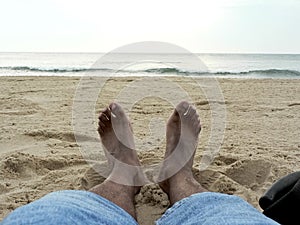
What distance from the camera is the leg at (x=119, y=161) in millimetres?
1199

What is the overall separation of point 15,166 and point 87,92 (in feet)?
7.77

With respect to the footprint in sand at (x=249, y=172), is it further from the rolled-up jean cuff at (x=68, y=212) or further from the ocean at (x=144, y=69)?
the ocean at (x=144, y=69)

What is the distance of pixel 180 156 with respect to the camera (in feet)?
5.31

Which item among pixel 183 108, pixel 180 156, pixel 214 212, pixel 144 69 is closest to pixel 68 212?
pixel 214 212

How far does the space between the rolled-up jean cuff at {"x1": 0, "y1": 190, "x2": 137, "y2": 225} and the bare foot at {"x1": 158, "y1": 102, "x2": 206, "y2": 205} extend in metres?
0.42

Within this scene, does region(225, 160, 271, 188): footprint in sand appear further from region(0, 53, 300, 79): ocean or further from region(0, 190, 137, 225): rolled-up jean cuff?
region(0, 53, 300, 79): ocean

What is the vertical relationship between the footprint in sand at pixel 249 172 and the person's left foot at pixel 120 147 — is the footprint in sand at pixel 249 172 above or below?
below

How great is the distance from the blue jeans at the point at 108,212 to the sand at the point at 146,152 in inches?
13.8

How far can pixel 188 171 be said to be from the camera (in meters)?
1.46

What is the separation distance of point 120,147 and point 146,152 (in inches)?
6.8

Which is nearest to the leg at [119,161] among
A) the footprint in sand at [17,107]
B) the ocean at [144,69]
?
the ocean at [144,69]

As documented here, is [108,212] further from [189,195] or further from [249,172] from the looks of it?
[249,172]

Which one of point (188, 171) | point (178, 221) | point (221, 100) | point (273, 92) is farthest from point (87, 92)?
point (178, 221)

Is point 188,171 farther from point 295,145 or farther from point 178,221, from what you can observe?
point 295,145
